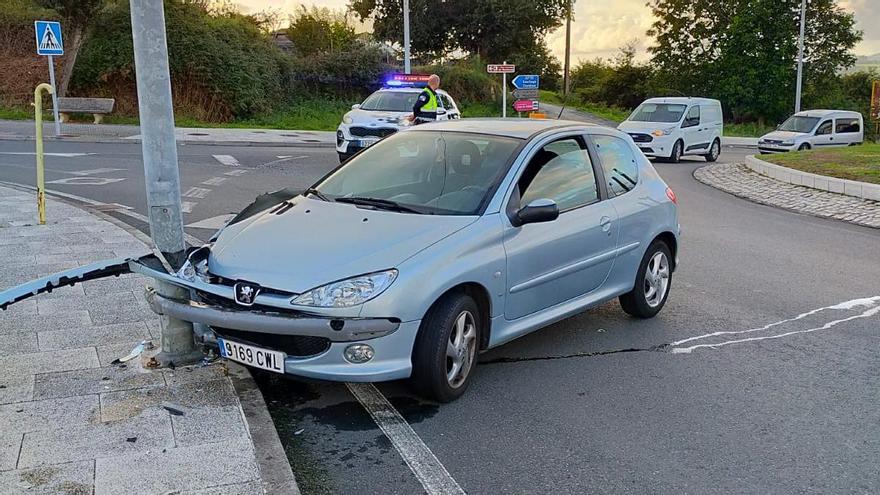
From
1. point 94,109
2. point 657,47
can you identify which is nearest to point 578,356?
point 94,109

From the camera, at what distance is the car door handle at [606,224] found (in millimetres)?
5800

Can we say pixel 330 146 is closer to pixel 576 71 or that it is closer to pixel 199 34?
pixel 199 34

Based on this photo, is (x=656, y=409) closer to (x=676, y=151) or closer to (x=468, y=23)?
(x=676, y=151)

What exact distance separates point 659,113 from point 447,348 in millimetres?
19602

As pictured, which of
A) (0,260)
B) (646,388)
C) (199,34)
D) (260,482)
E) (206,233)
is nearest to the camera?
(260,482)

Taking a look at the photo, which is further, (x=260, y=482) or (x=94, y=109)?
(x=94, y=109)

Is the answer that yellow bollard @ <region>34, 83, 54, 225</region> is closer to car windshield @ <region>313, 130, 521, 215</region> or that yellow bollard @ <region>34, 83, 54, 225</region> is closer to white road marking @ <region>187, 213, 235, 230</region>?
white road marking @ <region>187, 213, 235, 230</region>

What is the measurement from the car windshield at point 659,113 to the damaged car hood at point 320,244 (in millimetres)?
18846

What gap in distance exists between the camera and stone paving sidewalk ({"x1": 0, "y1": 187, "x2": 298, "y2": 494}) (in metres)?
3.61

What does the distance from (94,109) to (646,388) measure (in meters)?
23.4

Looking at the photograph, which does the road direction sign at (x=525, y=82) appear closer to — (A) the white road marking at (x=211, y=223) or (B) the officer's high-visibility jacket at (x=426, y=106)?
(B) the officer's high-visibility jacket at (x=426, y=106)

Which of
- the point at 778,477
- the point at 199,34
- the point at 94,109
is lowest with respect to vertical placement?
the point at 778,477

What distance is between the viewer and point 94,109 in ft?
80.7

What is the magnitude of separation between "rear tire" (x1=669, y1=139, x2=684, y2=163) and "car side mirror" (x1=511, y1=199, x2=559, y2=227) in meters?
18.2
